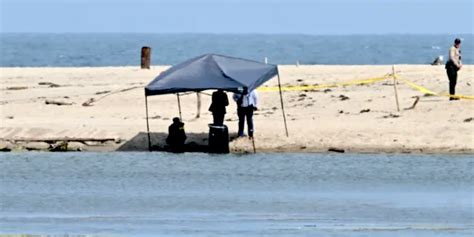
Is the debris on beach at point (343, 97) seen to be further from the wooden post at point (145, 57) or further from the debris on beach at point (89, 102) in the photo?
the wooden post at point (145, 57)

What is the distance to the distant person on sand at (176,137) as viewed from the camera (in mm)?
30328

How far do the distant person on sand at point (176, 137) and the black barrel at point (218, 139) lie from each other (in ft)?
1.87

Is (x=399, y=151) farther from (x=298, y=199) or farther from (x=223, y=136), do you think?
(x=298, y=199)

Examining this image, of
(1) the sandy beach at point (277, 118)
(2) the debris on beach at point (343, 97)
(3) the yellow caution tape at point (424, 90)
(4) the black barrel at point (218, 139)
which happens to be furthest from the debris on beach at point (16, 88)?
(4) the black barrel at point (218, 139)

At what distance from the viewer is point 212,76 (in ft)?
98.1

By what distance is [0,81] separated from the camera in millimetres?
44750

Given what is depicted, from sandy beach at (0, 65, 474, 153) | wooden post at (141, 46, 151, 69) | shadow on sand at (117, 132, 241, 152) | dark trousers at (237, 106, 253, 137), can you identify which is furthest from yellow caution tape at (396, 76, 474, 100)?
wooden post at (141, 46, 151, 69)

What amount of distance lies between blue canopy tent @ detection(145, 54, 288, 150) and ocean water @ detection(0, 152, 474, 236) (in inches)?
58.7

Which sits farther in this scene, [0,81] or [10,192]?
[0,81]

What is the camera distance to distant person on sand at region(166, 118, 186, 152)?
30.3 meters

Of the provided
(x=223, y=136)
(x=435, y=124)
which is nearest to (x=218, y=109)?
(x=223, y=136)

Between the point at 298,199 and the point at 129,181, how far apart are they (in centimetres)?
392

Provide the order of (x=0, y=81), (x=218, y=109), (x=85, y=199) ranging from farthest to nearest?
1. (x=0, y=81)
2. (x=218, y=109)
3. (x=85, y=199)

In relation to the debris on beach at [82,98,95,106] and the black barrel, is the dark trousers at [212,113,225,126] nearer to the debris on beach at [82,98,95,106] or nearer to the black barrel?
the black barrel
